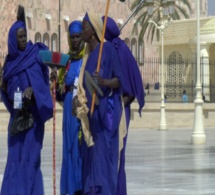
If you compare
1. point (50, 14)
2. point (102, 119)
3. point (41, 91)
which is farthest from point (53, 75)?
point (50, 14)

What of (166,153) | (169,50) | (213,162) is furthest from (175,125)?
(213,162)

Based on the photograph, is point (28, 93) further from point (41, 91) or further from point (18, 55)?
point (18, 55)

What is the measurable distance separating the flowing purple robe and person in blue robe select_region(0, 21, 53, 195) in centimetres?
63

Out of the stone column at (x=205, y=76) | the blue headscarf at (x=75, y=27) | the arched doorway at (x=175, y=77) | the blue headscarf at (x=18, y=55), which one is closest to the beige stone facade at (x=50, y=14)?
the arched doorway at (x=175, y=77)

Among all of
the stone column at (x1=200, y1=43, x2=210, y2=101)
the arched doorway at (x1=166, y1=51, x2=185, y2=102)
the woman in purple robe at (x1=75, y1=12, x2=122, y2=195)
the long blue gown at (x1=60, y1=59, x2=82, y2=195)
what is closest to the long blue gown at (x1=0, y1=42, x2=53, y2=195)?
the long blue gown at (x1=60, y1=59, x2=82, y2=195)

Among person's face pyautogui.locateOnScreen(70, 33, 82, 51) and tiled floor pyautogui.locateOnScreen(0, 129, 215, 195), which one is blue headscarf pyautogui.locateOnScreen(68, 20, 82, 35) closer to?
person's face pyautogui.locateOnScreen(70, 33, 82, 51)

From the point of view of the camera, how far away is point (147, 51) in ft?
197

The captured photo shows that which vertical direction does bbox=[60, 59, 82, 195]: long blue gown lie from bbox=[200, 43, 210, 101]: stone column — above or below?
below

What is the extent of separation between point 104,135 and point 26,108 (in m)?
1.01

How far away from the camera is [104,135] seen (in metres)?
7.38

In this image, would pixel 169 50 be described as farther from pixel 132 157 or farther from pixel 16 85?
pixel 16 85

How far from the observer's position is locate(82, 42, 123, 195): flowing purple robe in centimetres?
732

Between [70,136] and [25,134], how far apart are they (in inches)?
18.9

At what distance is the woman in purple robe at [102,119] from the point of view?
7324 mm
